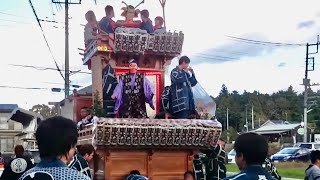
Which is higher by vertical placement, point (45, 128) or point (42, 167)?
point (45, 128)

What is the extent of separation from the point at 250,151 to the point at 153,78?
6.50 metres

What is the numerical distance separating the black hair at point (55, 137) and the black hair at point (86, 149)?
4996 millimetres

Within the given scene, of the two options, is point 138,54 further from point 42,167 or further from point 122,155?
point 42,167

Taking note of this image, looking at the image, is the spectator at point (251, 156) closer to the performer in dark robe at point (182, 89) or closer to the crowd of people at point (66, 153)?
the crowd of people at point (66, 153)

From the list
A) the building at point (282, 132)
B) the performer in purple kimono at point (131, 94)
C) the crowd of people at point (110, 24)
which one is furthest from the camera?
the building at point (282, 132)

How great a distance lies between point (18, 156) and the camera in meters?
9.01

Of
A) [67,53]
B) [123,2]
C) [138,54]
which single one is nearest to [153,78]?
[138,54]

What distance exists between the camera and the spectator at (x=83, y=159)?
7.32 metres

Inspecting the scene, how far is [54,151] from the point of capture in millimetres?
2971

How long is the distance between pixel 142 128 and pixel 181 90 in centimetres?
118

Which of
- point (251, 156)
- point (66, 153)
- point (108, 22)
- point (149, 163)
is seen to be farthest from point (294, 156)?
point (66, 153)

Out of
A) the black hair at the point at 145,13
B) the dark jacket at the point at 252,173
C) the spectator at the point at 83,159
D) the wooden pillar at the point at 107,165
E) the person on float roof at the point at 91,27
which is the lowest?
the wooden pillar at the point at 107,165

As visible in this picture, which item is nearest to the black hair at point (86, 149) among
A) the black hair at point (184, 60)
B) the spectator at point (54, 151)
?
the black hair at point (184, 60)

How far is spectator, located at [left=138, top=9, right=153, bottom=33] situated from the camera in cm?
969
